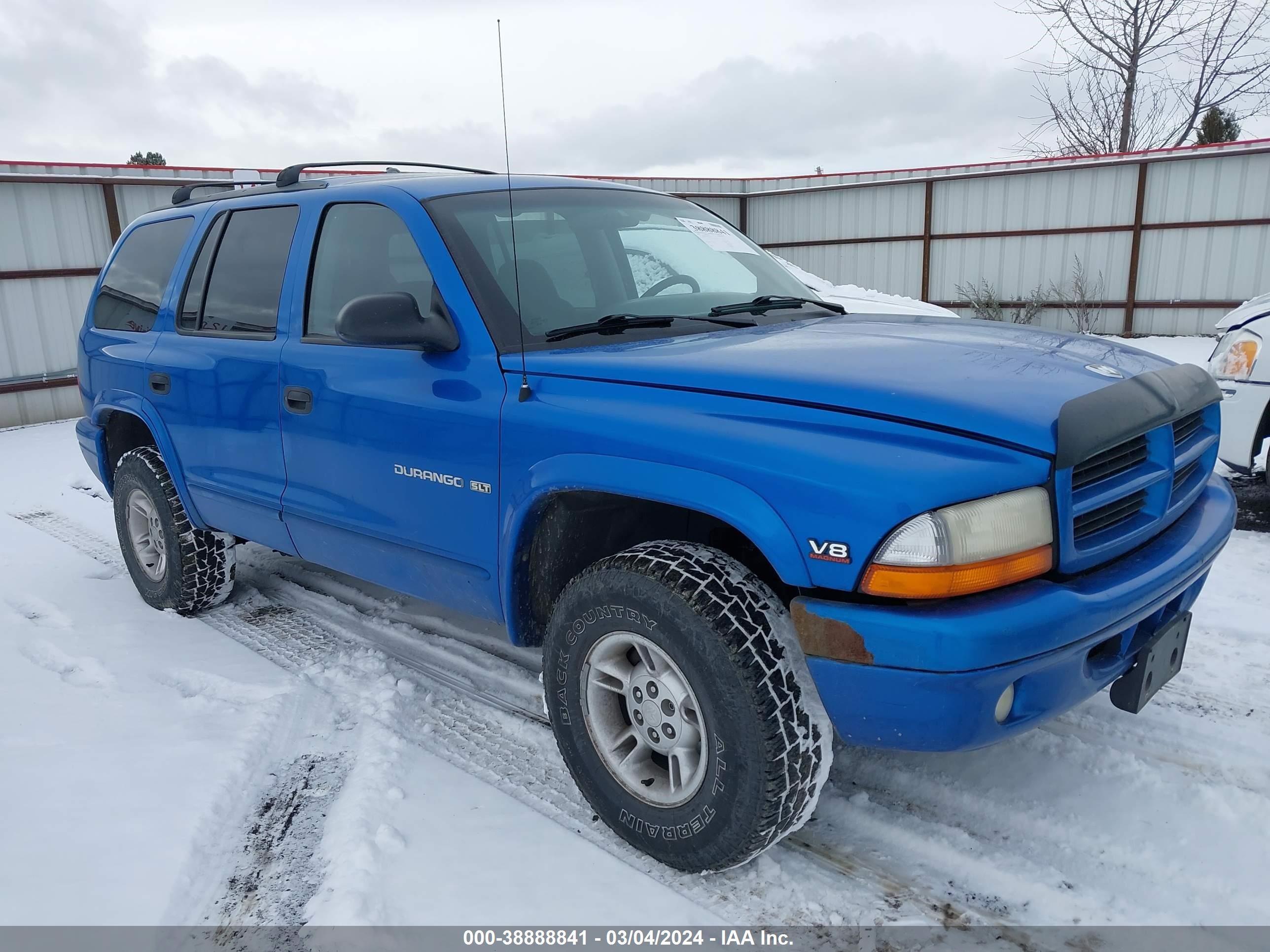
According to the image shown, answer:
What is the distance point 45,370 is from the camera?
11.1 metres

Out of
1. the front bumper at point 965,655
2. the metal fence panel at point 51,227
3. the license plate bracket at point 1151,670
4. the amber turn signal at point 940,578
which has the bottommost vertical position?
the license plate bracket at point 1151,670

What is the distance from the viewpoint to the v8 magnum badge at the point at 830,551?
2.06 meters

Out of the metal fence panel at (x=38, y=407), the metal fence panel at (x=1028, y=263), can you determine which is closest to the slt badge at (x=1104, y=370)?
the metal fence panel at (x=38, y=407)

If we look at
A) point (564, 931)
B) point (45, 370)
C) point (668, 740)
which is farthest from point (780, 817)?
point (45, 370)

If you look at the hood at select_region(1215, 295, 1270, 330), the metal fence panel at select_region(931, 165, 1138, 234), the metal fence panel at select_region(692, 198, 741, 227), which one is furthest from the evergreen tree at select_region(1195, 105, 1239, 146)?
the hood at select_region(1215, 295, 1270, 330)

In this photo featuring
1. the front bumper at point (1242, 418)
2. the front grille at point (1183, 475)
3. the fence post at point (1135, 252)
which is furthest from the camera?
the fence post at point (1135, 252)

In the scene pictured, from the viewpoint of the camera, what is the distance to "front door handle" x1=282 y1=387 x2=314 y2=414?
3.38m

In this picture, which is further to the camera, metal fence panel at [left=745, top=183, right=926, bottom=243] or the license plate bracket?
metal fence panel at [left=745, top=183, right=926, bottom=243]

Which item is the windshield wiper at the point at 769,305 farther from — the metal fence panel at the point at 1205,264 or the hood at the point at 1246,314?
the metal fence panel at the point at 1205,264

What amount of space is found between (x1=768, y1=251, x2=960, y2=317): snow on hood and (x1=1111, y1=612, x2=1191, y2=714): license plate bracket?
8.00 meters

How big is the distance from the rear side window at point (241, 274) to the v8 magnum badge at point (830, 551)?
2.46 m

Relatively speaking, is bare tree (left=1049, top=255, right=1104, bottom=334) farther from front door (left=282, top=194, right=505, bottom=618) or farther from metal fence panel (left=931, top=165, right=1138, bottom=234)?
front door (left=282, top=194, right=505, bottom=618)

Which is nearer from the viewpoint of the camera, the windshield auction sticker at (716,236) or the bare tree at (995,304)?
the windshield auction sticker at (716,236)

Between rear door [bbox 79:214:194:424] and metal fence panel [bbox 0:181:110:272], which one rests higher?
metal fence panel [bbox 0:181:110:272]
